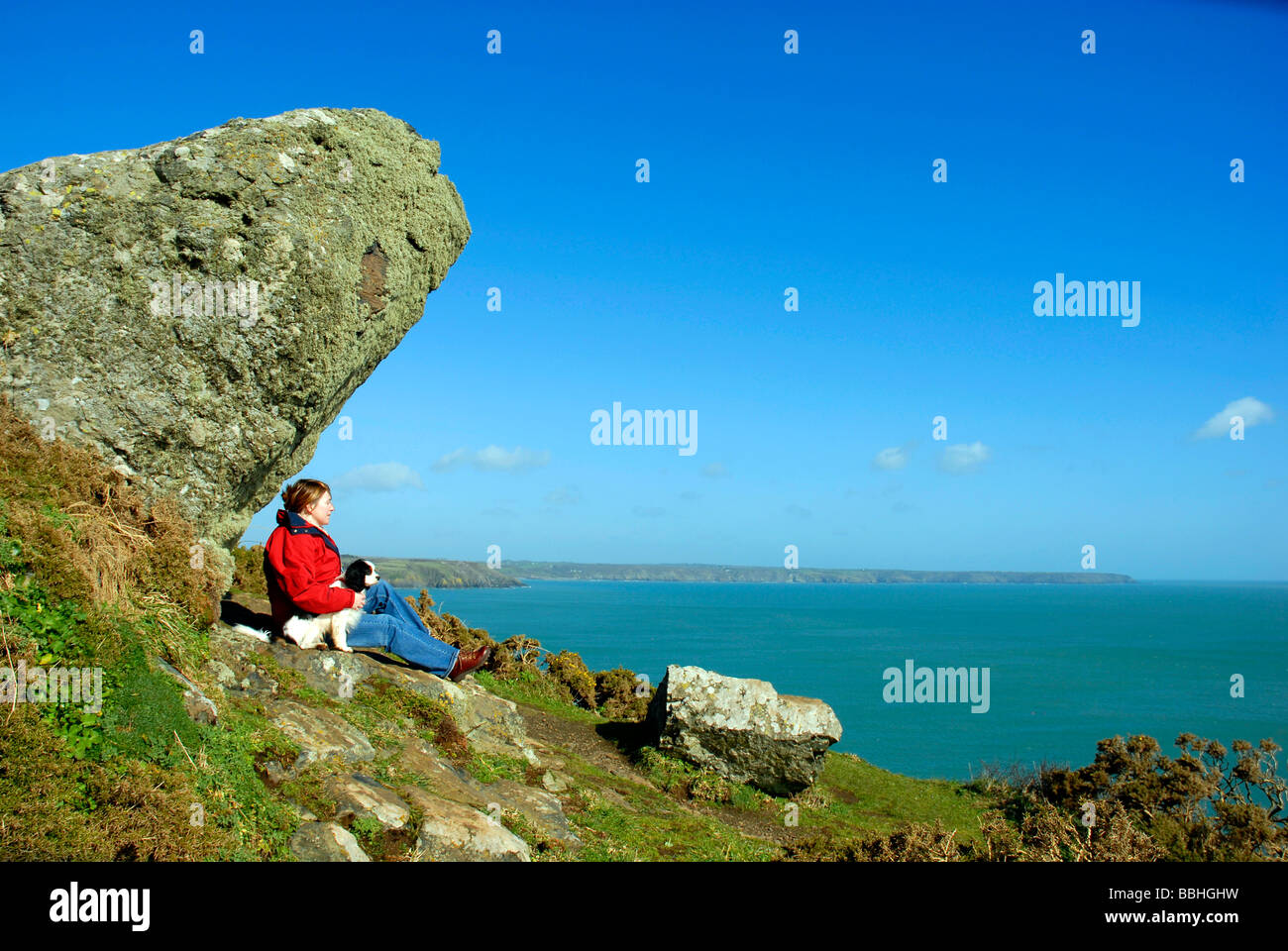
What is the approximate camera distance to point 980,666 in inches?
3204

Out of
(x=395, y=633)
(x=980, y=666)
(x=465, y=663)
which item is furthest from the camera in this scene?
(x=980, y=666)

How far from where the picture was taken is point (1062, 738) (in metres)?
49.0

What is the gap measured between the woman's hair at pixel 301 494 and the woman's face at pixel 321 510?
1.6 inches

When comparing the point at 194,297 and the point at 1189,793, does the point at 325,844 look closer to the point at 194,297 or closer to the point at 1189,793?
the point at 194,297

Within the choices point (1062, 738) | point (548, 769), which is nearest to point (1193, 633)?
point (1062, 738)

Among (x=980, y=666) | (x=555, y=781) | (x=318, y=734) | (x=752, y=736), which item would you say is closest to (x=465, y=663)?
(x=555, y=781)

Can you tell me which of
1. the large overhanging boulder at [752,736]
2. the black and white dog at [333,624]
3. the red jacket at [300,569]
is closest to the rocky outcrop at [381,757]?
the black and white dog at [333,624]

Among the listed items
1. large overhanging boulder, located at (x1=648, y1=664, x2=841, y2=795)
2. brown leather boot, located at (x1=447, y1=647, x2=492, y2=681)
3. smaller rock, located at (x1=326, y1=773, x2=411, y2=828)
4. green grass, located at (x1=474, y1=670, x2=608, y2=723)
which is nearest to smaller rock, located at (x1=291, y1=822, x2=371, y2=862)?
smaller rock, located at (x1=326, y1=773, x2=411, y2=828)

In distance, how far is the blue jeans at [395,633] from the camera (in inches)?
356

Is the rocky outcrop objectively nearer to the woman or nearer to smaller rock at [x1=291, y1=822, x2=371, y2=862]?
smaller rock at [x1=291, y1=822, x2=371, y2=862]

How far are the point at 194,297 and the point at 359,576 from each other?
344 centimetres

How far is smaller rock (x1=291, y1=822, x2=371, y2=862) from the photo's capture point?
16.4 feet
